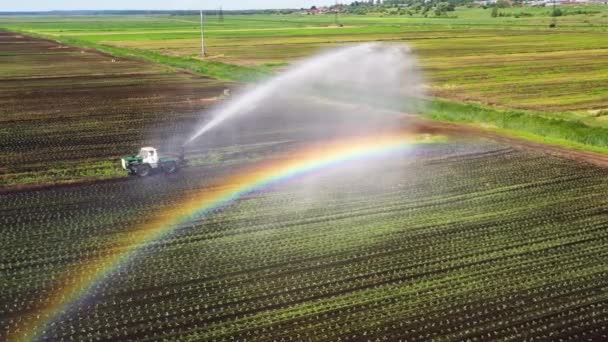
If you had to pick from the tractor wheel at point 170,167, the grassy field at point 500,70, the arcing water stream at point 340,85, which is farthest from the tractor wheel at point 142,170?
the grassy field at point 500,70

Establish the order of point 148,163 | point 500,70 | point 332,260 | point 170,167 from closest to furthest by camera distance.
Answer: point 332,260, point 148,163, point 170,167, point 500,70

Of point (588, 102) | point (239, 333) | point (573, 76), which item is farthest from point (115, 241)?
point (573, 76)

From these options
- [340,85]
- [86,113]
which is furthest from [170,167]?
[340,85]

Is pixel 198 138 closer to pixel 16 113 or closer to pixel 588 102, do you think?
pixel 16 113

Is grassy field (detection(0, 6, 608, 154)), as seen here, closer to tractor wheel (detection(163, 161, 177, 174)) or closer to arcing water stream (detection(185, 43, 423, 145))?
arcing water stream (detection(185, 43, 423, 145))

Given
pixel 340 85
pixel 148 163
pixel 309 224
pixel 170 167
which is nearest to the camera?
pixel 309 224

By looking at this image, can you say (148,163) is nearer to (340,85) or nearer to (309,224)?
(309,224)

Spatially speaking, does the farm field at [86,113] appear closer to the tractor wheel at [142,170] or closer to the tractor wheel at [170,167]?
the tractor wheel at [142,170]

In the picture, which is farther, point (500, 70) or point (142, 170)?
point (500, 70)

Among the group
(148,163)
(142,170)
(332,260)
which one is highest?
(148,163)
